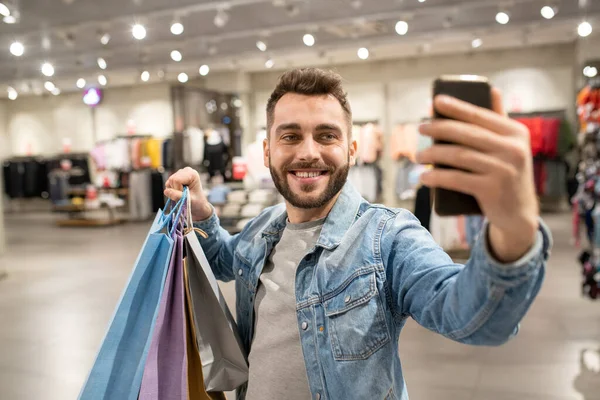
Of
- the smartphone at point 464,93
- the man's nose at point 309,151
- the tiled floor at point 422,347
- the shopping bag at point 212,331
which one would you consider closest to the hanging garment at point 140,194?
the tiled floor at point 422,347

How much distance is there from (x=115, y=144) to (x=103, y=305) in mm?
8085

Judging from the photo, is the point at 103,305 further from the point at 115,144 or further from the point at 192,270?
the point at 115,144

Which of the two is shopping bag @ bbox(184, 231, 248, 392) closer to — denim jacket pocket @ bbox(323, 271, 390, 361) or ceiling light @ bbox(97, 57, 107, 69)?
denim jacket pocket @ bbox(323, 271, 390, 361)

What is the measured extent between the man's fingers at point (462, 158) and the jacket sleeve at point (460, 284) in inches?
4.5

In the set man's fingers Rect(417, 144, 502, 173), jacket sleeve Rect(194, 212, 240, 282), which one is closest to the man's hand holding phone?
man's fingers Rect(417, 144, 502, 173)

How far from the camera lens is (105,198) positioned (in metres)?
12.1

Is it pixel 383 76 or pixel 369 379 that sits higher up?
pixel 383 76

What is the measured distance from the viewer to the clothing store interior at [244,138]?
4.09 meters

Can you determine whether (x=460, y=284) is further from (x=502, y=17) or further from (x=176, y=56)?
(x=176, y=56)

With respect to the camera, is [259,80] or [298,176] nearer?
[298,176]

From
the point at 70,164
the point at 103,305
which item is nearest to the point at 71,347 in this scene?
the point at 103,305

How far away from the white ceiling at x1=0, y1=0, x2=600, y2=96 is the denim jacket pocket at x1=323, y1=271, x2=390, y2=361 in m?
6.32

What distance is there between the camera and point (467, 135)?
0.62 metres

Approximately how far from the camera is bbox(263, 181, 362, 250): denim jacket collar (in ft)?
4.13
